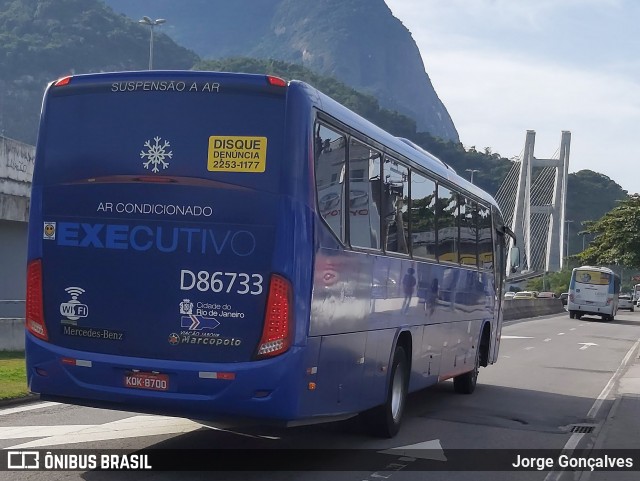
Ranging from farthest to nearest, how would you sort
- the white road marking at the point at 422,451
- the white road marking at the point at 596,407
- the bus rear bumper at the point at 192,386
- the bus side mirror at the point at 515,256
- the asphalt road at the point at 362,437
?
the bus side mirror at the point at 515,256, the white road marking at the point at 422,451, the white road marking at the point at 596,407, the asphalt road at the point at 362,437, the bus rear bumper at the point at 192,386

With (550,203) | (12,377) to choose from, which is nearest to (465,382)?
(12,377)

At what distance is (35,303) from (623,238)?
54.3m

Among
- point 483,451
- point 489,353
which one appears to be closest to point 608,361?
point 489,353

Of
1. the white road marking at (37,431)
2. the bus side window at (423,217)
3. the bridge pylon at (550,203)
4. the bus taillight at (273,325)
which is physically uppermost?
the bridge pylon at (550,203)

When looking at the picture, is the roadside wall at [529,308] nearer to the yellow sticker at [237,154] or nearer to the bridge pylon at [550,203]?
the bridge pylon at [550,203]

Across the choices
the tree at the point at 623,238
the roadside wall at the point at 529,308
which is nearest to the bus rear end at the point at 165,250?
the roadside wall at the point at 529,308

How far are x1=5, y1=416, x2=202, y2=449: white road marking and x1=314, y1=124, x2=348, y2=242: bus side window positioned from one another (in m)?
2.97

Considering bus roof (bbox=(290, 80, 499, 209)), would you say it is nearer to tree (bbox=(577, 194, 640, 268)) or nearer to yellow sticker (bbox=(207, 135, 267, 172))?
yellow sticker (bbox=(207, 135, 267, 172))

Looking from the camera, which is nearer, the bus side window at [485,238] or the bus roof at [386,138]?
the bus roof at [386,138]

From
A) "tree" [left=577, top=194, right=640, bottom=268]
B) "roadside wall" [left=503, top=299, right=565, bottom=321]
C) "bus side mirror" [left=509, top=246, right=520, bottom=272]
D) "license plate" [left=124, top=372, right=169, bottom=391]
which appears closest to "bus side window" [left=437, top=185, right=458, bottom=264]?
"bus side mirror" [left=509, top=246, right=520, bottom=272]

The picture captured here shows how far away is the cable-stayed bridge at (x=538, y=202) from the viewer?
291 feet

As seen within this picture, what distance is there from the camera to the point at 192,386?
8047 millimetres

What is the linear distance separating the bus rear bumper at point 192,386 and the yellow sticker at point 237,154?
147 cm

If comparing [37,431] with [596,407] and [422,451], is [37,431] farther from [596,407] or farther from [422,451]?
[596,407]
